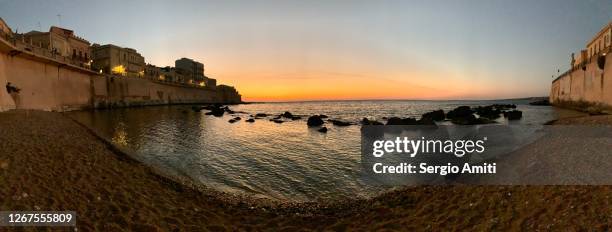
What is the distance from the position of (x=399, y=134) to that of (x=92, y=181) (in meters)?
21.8

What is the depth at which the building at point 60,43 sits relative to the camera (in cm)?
4928

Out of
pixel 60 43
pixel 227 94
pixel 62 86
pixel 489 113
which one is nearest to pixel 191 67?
pixel 227 94

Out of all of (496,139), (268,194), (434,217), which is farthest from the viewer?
(496,139)

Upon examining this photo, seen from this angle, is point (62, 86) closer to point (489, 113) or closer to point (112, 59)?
point (112, 59)

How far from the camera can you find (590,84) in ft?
126

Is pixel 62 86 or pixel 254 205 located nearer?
pixel 254 205

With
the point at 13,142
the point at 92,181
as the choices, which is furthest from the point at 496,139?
the point at 13,142

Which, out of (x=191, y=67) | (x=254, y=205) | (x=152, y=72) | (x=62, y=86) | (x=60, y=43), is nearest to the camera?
(x=254, y=205)

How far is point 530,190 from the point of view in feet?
21.5

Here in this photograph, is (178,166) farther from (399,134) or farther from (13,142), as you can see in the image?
(399,134)

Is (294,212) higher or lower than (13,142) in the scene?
lower

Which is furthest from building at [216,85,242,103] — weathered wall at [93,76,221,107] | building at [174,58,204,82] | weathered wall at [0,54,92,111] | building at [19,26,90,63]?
weathered wall at [0,54,92,111]

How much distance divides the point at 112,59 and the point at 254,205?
78.4m

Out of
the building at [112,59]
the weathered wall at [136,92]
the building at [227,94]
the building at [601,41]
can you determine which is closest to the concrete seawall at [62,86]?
the weathered wall at [136,92]
